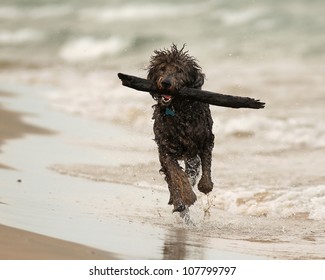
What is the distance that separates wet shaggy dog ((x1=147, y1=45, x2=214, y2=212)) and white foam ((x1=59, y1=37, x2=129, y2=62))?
1722cm

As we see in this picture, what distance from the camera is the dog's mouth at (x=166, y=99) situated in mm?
8406

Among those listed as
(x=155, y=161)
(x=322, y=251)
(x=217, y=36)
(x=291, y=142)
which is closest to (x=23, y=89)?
(x=291, y=142)

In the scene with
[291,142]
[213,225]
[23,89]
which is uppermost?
[23,89]

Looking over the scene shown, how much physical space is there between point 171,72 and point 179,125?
0.54 meters

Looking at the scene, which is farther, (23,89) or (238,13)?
(238,13)

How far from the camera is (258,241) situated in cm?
786

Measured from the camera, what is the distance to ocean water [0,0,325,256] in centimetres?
1096

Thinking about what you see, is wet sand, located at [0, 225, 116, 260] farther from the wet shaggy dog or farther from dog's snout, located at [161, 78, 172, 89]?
dog's snout, located at [161, 78, 172, 89]

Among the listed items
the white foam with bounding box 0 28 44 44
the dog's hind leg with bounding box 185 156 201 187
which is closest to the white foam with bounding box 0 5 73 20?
the white foam with bounding box 0 28 44 44

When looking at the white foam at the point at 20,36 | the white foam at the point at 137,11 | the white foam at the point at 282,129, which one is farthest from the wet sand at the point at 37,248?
the white foam at the point at 137,11

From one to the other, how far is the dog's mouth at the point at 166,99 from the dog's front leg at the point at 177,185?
1.75 feet
